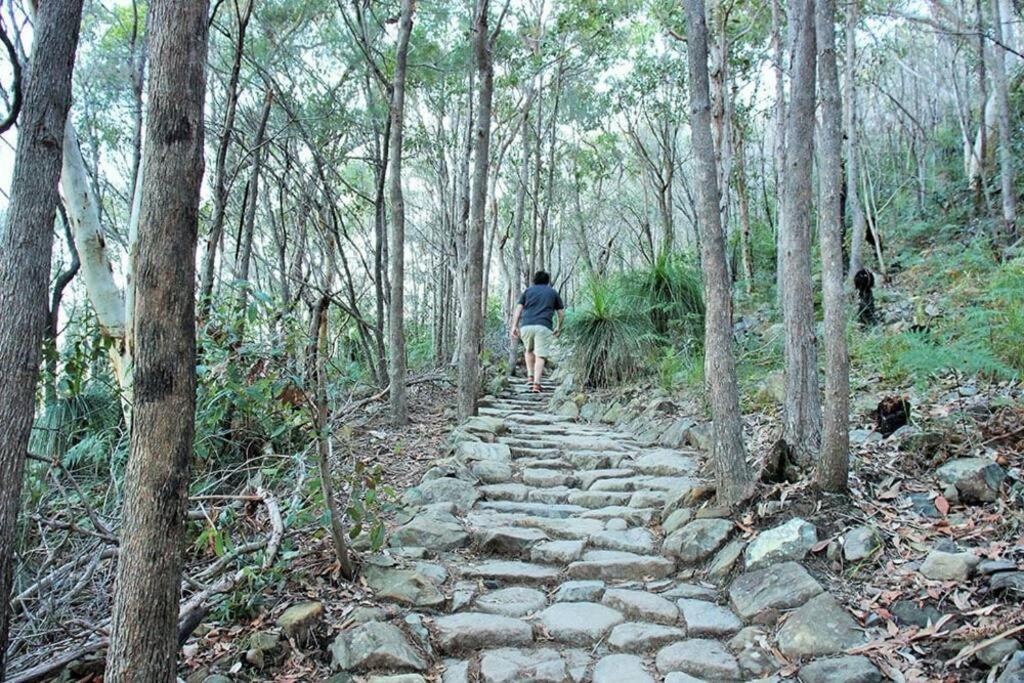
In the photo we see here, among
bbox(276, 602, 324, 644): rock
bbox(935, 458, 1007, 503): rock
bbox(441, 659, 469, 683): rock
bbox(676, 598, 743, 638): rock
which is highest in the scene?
bbox(935, 458, 1007, 503): rock

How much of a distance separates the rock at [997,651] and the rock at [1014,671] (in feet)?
0.18

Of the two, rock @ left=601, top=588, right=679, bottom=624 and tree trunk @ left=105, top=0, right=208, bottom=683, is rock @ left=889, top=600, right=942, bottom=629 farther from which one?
tree trunk @ left=105, top=0, right=208, bottom=683

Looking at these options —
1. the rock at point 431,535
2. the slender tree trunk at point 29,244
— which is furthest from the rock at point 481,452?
the slender tree trunk at point 29,244

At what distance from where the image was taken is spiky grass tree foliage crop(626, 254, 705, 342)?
28.4ft

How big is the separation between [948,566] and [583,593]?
70.9 inches

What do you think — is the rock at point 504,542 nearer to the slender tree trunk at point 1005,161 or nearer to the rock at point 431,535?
the rock at point 431,535

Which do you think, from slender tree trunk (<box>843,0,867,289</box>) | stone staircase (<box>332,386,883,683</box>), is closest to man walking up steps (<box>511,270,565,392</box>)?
stone staircase (<box>332,386,883,683</box>)


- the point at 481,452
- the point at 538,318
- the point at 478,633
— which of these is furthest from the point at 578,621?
the point at 538,318

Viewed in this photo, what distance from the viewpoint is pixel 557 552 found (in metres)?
4.19

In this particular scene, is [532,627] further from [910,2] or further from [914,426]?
[910,2]

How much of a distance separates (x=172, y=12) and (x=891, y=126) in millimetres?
18979

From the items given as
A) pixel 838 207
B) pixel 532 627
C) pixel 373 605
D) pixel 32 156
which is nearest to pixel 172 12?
pixel 32 156

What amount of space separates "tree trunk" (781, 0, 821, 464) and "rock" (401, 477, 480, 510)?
7.62ft

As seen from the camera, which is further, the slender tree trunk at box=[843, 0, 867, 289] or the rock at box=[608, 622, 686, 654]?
the slender tree trunk at box=[843, 0, 867, 289]
